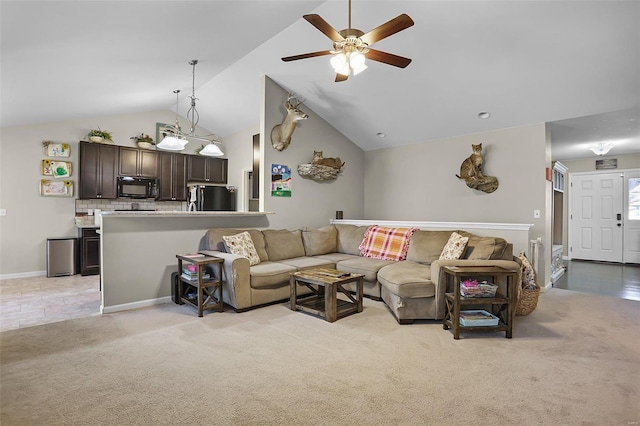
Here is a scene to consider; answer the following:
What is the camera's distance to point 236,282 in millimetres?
3621

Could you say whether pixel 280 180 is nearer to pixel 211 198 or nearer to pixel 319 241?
pixel 319 241

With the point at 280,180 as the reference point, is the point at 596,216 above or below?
below

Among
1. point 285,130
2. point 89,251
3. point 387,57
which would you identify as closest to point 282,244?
point 285,130

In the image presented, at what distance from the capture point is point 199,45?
395cm

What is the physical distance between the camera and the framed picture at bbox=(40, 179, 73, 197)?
5781mm

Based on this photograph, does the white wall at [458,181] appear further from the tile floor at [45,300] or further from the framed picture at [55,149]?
the framed picture at [55,149]

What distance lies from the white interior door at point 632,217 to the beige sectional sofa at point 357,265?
5.37 m

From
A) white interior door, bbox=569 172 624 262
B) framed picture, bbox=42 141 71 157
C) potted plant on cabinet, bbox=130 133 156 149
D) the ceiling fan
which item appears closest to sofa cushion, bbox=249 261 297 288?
the ceiling fan

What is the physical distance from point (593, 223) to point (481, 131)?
15.0 feet

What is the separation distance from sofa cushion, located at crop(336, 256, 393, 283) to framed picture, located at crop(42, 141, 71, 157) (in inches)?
204

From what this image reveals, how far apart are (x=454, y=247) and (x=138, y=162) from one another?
5879 millimetres

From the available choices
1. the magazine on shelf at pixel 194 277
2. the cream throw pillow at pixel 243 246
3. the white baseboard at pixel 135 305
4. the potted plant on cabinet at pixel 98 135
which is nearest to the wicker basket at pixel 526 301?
the cream throw pillow at pixel 243 246

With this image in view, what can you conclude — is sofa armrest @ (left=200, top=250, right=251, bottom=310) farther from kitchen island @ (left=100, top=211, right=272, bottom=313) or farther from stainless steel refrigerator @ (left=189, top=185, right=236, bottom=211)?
stainless steel refrigerator @ (left=189, top=185, right=236, bottom=211)

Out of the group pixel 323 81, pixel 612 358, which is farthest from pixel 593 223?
pixel 323 81
